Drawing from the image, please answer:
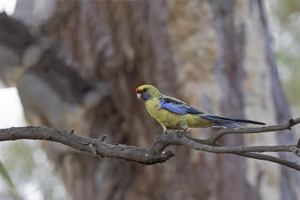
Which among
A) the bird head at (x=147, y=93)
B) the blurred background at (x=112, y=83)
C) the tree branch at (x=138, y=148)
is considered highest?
the blurred background at (x=112, y=83)

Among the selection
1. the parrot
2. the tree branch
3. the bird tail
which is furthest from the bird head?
the tree branch

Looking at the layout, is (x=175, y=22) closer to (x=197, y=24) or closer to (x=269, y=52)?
(x=197, y=24)

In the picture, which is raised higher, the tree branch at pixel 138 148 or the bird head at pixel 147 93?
the bird head at pixel 147 93

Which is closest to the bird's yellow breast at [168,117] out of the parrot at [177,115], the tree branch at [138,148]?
the parrot at [177,115]

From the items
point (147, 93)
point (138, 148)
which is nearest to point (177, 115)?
point (147, 93)

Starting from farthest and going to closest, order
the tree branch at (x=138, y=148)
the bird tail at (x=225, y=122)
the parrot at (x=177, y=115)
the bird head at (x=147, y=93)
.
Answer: the bird head at (x=147, y=93)
the parrot at (x=177, y=115)
the bird tail at (x=225, y=122)
the tree branch at (x=138, y=148)

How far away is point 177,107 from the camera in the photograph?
1.67 metres

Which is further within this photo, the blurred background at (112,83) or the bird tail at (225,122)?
the blurred background at (112,83)

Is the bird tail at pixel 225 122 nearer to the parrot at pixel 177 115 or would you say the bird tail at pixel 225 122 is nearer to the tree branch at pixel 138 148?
the parrot at pixel 177 115

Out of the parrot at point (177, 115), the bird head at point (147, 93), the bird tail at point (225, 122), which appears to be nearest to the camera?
the bird tail at point (225, 122)

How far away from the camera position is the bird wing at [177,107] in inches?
63.5

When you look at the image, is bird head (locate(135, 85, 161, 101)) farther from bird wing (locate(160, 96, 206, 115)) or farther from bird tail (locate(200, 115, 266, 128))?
bird tail (locate(200, 115, 266, 128))

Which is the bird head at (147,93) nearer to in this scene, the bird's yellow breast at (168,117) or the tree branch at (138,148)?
the bird's yellow breast at (168,117)

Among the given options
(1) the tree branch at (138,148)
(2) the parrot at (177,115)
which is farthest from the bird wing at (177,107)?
(1) the tree branch at (138,148)
